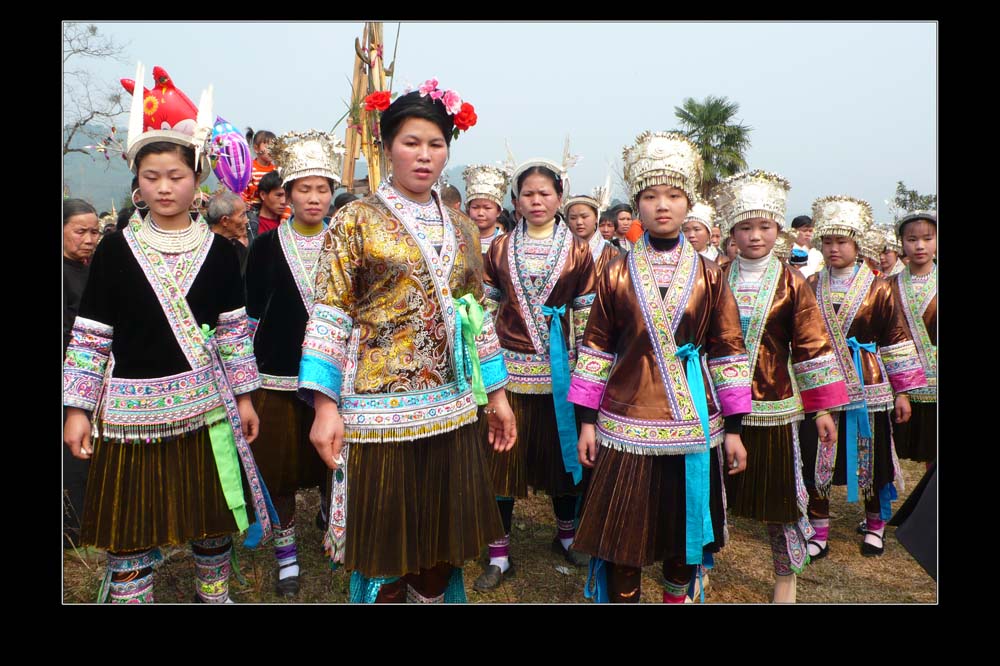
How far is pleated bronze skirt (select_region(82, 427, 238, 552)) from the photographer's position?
2.88 metres

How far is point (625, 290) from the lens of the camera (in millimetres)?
3094

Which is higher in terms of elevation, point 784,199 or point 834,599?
point 784,199

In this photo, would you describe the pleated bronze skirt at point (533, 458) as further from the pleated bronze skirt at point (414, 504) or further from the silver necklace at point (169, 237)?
the silver necklace at point (169, 237)

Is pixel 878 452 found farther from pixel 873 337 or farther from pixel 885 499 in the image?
pixel 873 337

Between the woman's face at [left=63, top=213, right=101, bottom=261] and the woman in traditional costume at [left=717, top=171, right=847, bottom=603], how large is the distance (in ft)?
12.9

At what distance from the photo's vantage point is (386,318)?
2.48m

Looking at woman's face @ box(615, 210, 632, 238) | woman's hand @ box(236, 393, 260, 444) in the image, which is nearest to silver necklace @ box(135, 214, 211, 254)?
woman's hand @ box(236, 393, 260, 444)

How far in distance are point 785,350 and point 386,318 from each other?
2333mm

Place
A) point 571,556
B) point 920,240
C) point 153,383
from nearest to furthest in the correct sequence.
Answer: point 153,383 → point 571,556 → point 920,240

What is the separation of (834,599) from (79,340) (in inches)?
172

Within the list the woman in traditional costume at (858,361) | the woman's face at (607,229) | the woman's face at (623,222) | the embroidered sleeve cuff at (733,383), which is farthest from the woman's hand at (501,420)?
the woman's face at (607,229)

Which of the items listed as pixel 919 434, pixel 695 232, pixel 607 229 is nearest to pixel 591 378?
pixel 919 434
